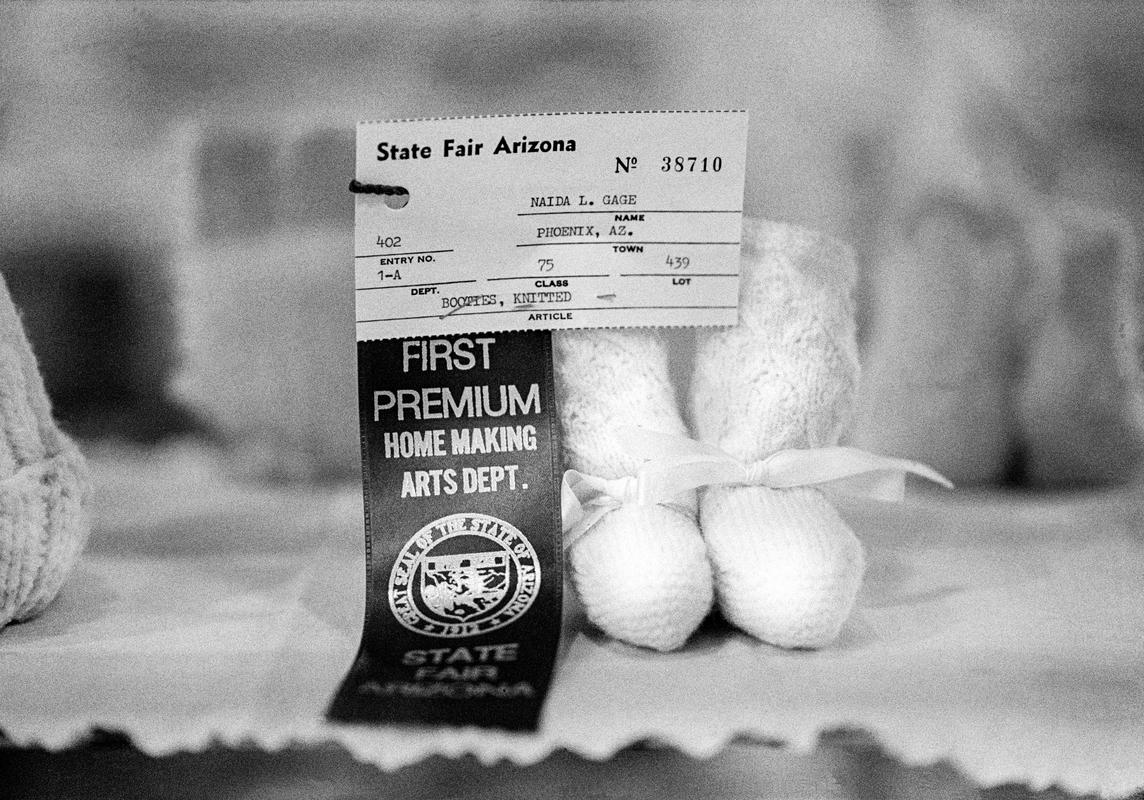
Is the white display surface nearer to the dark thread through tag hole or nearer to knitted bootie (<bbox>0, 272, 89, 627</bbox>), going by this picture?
knitted bootie (<bbox>0, 272, 89, 627</bbox>)

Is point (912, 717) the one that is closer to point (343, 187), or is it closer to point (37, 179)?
point (343, 187)

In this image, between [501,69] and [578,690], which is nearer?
[578,690]

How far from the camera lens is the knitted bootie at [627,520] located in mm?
571

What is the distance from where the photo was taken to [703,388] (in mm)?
679

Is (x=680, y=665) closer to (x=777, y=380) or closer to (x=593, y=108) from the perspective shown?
(x=777, y=380)

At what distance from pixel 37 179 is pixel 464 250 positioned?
0.32 metres

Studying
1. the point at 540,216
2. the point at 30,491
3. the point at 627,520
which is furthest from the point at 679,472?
the point at 30,491

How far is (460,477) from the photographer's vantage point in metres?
0.64

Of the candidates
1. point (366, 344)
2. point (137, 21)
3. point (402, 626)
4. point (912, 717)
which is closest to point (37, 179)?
point (137, 21)

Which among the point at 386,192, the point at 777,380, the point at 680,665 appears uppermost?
the point at 386,192

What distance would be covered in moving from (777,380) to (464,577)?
0.70 ft

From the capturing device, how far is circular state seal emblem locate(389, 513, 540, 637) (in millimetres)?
604

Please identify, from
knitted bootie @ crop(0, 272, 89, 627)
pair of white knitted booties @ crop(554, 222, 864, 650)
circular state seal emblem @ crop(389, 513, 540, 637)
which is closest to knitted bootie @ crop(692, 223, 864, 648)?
pair of white knitted booties @ crop(554, 222, 864, 650)

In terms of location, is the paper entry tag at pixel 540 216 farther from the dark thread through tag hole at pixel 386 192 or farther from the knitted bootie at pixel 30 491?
the knitted bootie at pixel 30 491
